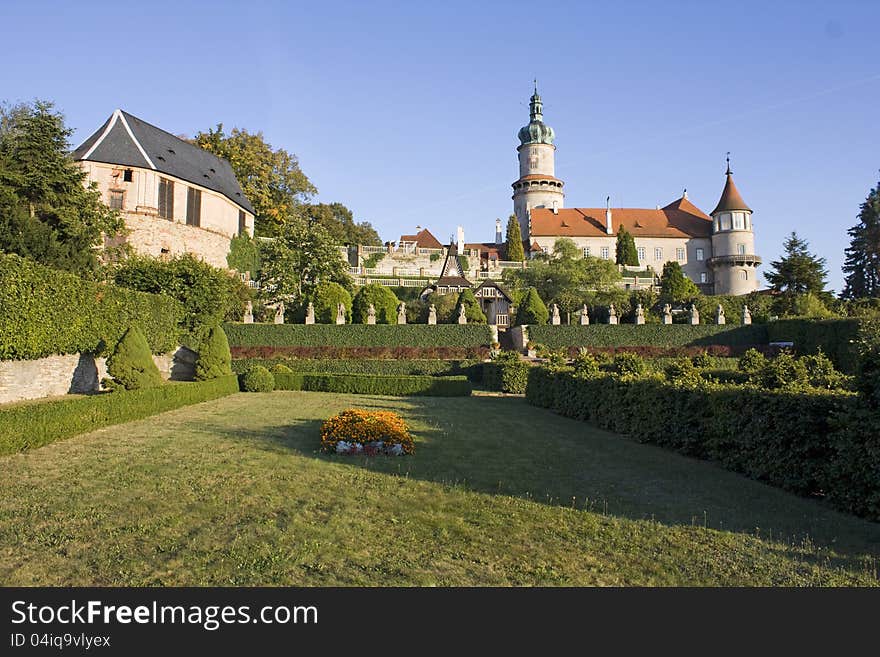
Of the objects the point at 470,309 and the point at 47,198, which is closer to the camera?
the point at 47,198

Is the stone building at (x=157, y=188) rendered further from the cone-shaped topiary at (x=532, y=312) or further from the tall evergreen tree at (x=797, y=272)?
the tall evergreen tree at (x=797, y=272)

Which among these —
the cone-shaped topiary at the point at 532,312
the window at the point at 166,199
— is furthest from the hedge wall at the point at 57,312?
the cone-shaped topiary at the point at 532,312

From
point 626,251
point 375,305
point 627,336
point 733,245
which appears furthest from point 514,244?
point 627,336

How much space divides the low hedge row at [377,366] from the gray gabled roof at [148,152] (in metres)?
22.8

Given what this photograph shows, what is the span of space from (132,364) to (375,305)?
23180 millimetres

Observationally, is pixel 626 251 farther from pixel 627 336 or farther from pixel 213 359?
pixel 213 359

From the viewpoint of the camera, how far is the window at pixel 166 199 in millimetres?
43125

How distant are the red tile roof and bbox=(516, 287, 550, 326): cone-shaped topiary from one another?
110ft

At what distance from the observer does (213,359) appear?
22.8 metres

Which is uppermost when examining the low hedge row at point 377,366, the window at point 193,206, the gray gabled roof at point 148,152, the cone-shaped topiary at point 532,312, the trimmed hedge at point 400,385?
the gray gabled roof at point 148,152

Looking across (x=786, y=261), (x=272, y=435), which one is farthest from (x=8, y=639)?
(x=786, y=261)

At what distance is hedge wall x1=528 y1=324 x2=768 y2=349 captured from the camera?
3628 centimetres

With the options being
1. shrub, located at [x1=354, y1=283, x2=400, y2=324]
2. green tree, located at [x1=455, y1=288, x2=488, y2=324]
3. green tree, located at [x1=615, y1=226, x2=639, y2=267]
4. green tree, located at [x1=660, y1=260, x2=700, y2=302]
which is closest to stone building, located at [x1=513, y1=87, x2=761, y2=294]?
green tree, located at [x1=615, y1=226, x2=639, y2=267]

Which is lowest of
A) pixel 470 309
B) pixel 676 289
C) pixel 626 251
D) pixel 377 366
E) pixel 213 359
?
pixel 377 366
